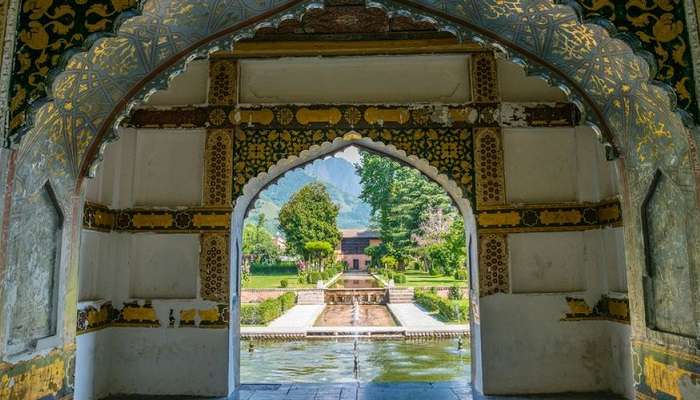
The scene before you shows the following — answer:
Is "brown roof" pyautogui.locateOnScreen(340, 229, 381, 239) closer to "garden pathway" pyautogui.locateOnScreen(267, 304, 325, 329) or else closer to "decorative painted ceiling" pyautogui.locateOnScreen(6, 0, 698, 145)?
"garden pathway" pyautogui.locateOnScreen(267, 304, 325, 329)

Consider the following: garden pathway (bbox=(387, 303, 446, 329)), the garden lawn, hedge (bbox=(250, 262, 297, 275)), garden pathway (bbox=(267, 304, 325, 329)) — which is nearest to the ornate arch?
garden pathway (bbox=(387, 303, 446, 329))

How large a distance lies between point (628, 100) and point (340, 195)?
15321cm

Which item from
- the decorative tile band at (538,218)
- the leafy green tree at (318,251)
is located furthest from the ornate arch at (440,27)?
the leafy green tree at (318,251)

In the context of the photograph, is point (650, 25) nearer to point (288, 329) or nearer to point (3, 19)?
point (3, 19)

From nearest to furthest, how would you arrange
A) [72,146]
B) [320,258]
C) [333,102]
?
[72,146]
[333,102]
[320,258]

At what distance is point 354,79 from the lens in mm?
6211

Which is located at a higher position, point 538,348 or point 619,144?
point 619,144

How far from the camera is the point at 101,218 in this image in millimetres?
5785

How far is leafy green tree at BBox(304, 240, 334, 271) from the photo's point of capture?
33344 mm

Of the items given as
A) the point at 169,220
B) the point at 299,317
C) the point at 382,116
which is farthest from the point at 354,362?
the point at 299,317

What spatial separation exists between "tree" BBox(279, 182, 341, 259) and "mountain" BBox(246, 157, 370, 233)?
7351 centimetres

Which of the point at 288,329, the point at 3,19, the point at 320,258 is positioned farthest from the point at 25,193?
the point at 320,258

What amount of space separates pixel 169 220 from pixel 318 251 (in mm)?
28230

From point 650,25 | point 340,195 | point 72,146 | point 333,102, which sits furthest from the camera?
point 340,195
